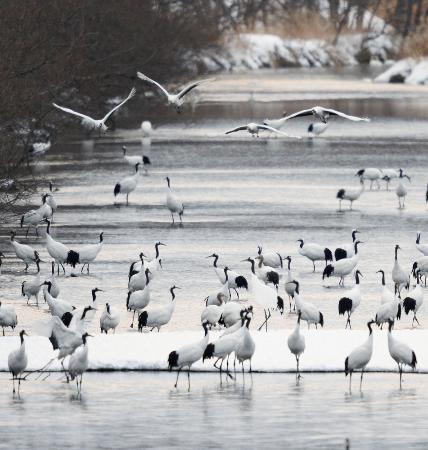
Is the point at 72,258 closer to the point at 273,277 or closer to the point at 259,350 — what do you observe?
the point at 273,277

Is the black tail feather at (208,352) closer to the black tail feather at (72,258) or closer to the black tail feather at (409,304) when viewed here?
the black tail feather at (409,304)

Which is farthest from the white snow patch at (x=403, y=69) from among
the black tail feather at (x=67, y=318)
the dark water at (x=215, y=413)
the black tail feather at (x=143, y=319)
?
the dark water at (x=215, y=413)

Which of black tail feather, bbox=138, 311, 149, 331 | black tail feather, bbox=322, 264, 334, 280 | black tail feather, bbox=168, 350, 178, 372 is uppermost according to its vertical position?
black tail feather, bbox=322, 264, 334, 280

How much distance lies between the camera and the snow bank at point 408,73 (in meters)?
79.0

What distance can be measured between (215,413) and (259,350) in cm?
211

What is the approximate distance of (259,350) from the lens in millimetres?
15812

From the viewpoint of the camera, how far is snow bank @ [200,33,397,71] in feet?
329

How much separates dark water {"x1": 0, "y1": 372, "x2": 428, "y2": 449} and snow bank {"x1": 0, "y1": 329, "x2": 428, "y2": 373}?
7.9 inches

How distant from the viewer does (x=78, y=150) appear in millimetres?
42406

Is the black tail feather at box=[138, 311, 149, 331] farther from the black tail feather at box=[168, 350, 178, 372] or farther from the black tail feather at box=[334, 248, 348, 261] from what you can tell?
the black tail feather at box=[334, 248, 348, 261]

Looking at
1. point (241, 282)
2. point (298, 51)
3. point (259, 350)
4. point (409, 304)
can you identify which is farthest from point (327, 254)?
point (298, 51)

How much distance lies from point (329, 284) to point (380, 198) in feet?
37.7

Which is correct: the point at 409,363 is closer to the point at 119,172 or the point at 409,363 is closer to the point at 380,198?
the point at 380,198

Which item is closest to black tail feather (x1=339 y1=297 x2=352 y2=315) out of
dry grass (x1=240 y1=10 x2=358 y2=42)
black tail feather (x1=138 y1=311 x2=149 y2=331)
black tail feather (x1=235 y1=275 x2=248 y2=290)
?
black tail feather (x1=235 y1=275 x2=248 y2=290)
